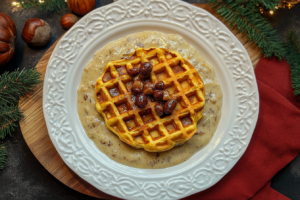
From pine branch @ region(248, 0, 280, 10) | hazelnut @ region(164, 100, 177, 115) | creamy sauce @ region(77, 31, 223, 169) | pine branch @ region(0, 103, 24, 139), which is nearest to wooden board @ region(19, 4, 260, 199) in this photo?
pine branch @ region(0, 103, 24, 139)

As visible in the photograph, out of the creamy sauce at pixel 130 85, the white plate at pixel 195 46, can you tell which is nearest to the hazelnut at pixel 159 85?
the creamy sauce at pixel 130 85

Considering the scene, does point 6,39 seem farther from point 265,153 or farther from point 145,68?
point 265,153

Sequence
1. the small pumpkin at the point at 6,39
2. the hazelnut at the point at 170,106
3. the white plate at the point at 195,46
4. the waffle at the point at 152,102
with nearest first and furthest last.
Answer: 1. the hazelnut at the point at 170,106
2. the waffle at the point at 152,102
3. the white plate at the point at 195,46
4. the small pumpkin at the point at 6,39

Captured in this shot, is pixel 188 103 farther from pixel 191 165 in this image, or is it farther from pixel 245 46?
pixel 245 46

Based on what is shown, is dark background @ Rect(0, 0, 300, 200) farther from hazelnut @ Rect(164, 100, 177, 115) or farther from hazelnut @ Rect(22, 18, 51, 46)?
hazelnut @ Rect(164, 100, 177, 115)

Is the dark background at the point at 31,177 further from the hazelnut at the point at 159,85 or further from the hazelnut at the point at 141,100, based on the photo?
the hazelnut at the point at 159,85

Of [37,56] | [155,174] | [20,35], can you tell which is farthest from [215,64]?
[20,35]

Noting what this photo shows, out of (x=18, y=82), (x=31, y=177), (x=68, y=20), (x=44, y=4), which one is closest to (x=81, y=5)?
(x=68, y=20)
